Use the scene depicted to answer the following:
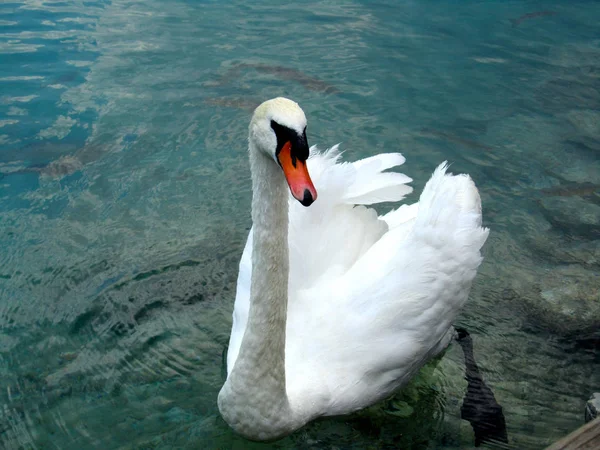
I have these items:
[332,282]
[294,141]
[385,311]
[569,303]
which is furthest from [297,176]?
[569,303]

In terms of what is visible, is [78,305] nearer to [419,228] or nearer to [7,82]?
[419,228]

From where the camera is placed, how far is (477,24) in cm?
1027

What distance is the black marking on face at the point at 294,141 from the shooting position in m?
2.44

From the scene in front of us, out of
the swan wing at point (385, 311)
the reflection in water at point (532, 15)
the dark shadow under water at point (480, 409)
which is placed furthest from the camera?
the reflection in water at point (532, 15)

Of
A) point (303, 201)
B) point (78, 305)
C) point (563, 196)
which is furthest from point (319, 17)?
point (303, 201)

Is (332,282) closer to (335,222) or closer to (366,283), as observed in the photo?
(366,283)

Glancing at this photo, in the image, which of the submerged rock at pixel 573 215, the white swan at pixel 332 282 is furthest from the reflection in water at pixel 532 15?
the white swan at pixel 332 282

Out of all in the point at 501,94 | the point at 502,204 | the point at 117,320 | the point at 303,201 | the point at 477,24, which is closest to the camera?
the point at 303,201

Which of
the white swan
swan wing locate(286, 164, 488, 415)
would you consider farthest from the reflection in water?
swan wing locate(286, 164, 488, 415)

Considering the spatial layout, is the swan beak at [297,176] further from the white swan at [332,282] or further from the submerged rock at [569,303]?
the submerged rock at [569,303]

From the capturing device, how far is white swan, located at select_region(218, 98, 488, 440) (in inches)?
110

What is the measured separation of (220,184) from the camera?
18.9ft

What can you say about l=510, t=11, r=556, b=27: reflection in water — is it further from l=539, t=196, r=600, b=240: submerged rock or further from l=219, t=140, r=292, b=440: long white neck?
l=219, t=140, r=292, b=440: long white neck

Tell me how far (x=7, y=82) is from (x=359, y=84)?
154 inches
